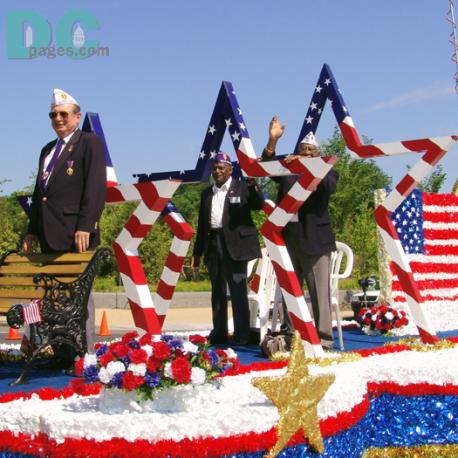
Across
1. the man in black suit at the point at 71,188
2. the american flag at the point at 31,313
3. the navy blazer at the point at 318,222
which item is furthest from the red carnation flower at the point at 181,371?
the navy blazer at the point at 318,222

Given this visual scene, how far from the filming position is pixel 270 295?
796 cm

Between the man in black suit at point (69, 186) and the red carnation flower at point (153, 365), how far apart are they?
202cm

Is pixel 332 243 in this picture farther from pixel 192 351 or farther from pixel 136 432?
pixel 136 432

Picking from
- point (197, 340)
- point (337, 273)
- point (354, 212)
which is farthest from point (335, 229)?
point (197, 340)

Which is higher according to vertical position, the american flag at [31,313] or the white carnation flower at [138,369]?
the american flag at [31,313]

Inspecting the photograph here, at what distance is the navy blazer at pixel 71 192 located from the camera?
19.0ft

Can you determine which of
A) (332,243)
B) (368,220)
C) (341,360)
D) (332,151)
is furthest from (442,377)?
(332,151)

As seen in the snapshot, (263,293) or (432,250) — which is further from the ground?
(432,250)

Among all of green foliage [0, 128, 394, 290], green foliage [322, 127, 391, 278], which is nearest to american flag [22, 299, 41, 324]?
green foliage [322, 127, 391, 278]

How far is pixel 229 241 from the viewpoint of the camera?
761cm

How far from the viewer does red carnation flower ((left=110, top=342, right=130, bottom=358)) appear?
155 inches

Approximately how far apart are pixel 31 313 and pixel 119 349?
4.44 feet

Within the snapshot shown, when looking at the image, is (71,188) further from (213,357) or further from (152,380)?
(152,380)

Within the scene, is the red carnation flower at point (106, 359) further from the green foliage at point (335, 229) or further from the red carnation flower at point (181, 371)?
the green foliage at point (335, 229)
